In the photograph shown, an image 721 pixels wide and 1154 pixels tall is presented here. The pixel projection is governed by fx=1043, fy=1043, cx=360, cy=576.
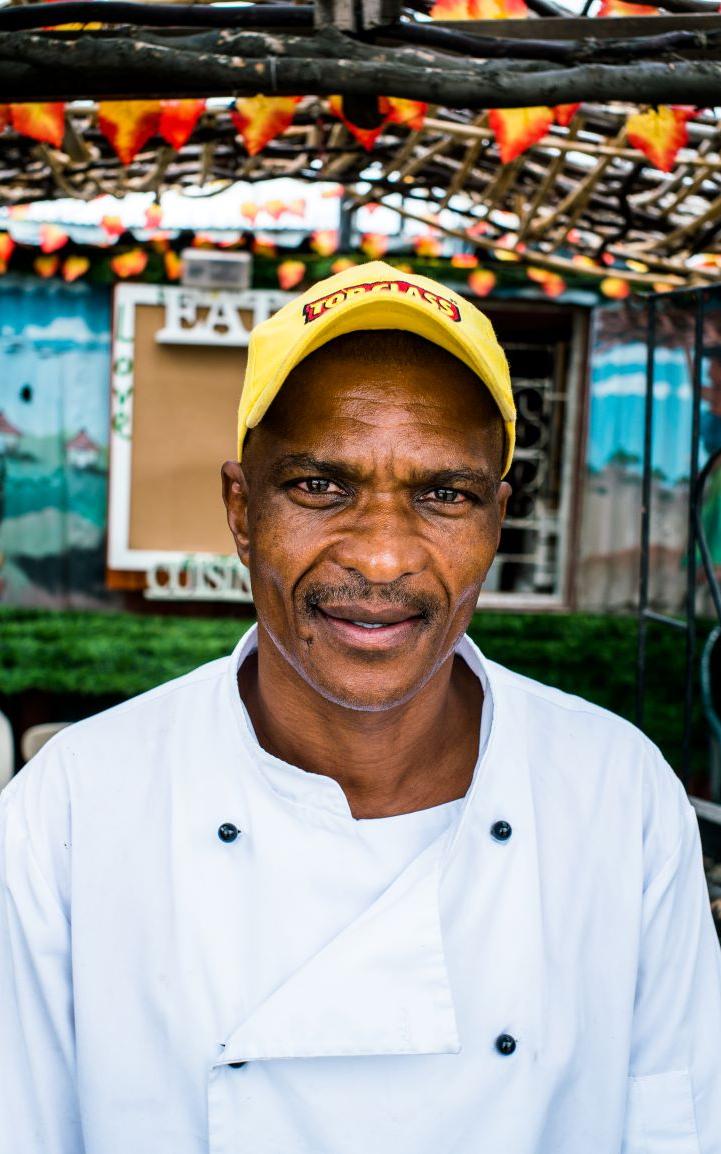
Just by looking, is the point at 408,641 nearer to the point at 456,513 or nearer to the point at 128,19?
the point at 456,513

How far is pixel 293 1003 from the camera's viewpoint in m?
1.37

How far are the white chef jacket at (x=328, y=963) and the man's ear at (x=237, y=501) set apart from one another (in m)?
0.25

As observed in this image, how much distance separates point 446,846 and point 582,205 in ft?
9.54

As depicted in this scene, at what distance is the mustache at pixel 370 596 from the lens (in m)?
1.40

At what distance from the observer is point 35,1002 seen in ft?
4.62

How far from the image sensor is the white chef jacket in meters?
1.38

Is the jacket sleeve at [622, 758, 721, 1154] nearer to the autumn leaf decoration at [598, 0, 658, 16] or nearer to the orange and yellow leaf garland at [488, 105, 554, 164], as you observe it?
the autumn leaf decoration at [598, 0, 658, 16]

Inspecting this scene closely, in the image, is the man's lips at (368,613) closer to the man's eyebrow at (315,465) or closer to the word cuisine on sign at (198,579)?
the man's eyebrow at (315,465)

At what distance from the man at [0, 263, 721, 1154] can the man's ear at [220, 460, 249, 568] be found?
8 cm

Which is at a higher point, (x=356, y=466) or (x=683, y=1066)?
(x=356, y=466)

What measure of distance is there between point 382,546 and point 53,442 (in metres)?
5.27

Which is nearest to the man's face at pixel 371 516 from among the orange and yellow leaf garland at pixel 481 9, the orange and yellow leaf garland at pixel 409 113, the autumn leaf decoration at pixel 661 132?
the orange and yellow leaf garland at pixel 481 9

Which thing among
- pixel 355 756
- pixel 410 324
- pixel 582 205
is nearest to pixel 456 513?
pixel 410 324

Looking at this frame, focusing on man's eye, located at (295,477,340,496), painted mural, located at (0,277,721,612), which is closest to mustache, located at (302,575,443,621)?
man's eye, located at (295,477,340,496)
